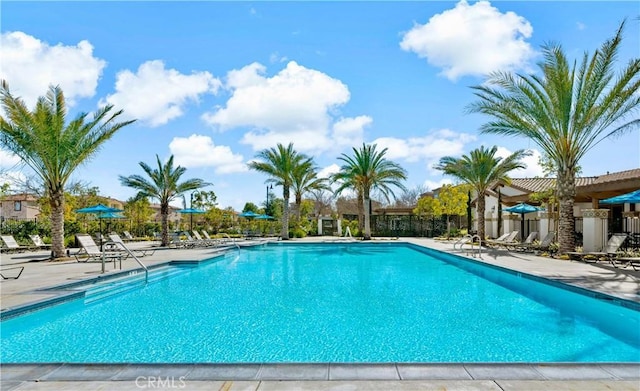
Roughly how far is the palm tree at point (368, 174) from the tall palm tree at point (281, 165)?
3.14 meters

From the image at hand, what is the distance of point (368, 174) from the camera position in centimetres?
2948

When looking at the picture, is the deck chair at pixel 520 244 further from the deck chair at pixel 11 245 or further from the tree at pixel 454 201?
the deck chair at pixel 11 245

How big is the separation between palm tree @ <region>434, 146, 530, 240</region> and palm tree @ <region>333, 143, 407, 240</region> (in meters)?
5.21

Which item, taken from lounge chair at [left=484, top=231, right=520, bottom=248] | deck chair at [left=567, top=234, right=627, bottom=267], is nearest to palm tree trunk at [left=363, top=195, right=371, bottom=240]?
lounge chair at [left=484, top=231, right=520, bottom=248]

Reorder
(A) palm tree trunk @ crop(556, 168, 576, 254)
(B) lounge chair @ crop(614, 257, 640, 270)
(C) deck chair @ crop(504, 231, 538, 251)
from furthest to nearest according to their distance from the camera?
(C) deck chair @ crop(504, 231, 538, 251)
(A) palm tree trunk @ crop(556, 168, 576, 254)
(B) lounge chair @ crop(614, 257, 640, 270)

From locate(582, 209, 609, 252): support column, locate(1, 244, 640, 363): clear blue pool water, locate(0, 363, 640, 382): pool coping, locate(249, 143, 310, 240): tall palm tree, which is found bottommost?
locate(1, 244, 640, 363): clear blue pool water

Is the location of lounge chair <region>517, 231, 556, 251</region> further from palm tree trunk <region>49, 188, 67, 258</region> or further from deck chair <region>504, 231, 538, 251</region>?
palm tree trunk <region>49, 188, 67, 258</region>

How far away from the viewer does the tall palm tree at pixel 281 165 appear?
29.6 metres

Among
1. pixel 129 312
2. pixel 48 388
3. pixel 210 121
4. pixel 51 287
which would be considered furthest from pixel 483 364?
pixel 210 121

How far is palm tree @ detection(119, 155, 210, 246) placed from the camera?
23547mm

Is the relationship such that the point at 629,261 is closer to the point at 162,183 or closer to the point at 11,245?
the point at 162,183

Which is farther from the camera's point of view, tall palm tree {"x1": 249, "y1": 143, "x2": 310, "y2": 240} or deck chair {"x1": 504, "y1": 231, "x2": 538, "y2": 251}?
tall palm tree {"x1": 249, "y1": 143, "x2": 310, "y2": 240}

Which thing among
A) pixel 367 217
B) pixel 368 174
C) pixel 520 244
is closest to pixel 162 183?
pixel 368 174

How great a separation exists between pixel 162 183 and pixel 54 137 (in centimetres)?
924
